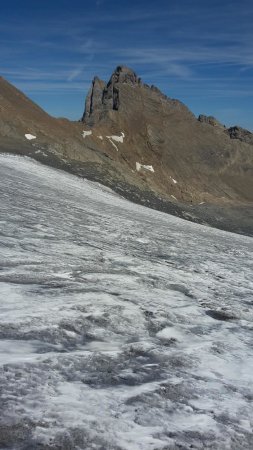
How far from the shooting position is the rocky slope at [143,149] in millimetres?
39250

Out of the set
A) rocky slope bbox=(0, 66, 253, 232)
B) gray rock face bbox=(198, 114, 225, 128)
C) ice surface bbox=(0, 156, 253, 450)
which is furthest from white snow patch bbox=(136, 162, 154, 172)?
gray rock face bbox=(198, 114, 225, 128)

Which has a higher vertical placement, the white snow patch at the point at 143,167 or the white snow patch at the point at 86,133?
the white snow patch at the point at 86,133

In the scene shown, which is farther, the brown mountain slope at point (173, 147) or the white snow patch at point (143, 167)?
the brown mountain slope at point (173, 147)

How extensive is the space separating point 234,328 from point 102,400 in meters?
3.54

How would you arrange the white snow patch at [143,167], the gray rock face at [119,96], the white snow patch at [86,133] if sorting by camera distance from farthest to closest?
1. the gray rock face at [119,96]
2. the white snow patch at [143,167]
3. the white snow patch at [86,133]

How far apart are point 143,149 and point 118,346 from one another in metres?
83.1

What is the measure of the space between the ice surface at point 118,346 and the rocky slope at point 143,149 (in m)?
22.7

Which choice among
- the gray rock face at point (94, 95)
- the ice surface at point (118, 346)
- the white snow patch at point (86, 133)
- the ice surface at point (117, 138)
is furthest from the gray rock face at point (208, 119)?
the ice surface at point (118, 346)

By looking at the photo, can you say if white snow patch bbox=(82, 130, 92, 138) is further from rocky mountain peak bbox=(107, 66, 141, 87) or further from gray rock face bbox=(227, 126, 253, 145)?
gray rock face bbox=(227, 126, 253, 145)

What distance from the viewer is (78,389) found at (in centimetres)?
497

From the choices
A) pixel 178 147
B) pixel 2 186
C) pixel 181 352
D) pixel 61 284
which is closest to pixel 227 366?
pixel 181 352

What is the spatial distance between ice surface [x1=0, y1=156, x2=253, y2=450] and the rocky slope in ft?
74.5

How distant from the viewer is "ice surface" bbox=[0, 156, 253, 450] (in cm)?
437

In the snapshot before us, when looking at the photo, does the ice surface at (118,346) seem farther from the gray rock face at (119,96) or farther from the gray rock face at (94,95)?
the gray rock face at (94,95)
